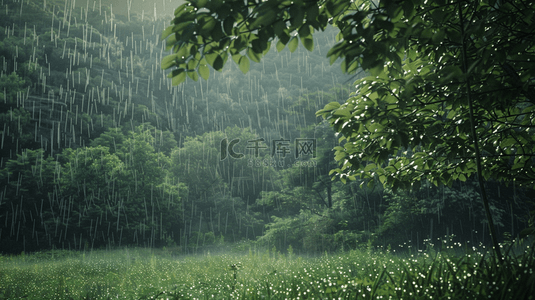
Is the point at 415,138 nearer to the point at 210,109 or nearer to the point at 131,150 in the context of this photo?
the point at 131,150

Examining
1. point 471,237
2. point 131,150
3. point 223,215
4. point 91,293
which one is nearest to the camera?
point 91,293

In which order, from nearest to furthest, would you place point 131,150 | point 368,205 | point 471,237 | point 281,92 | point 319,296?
point 319,296, point 471,237, point 368,205, point 131,150, point 281,92

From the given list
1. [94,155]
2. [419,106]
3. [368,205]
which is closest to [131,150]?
[94,155]

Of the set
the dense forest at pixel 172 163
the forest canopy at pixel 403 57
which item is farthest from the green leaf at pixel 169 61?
the dense forest at pixel 172 163

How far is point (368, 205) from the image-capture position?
42.0 feet

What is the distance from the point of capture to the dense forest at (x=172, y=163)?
1220cm

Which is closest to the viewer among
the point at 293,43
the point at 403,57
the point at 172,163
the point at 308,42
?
the point at 308,42

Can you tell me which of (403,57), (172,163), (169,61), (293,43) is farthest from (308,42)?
(172,163)

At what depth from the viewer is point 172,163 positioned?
3142 centimetres

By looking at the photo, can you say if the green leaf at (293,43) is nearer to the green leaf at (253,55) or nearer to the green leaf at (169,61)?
the green leaf at (253,55)

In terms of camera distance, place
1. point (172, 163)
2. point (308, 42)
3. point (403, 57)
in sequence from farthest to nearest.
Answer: point (172, 163)
point (403, 57)
point (308, 42)

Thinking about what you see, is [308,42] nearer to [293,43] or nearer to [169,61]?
[293,43]

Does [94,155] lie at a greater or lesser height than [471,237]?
greater

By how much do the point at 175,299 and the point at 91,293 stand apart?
118 inches
